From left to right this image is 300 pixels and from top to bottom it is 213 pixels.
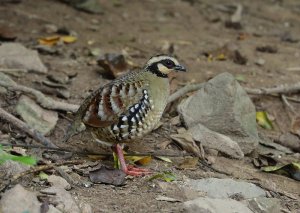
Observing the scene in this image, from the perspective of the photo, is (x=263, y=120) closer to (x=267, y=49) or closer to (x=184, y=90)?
(x=184, y=90)

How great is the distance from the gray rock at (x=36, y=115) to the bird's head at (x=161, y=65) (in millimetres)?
1207

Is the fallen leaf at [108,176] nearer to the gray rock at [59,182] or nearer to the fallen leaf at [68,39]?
the gray rock at [59,182]

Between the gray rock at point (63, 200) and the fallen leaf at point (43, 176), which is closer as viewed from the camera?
the gray rock at point (63, 200)

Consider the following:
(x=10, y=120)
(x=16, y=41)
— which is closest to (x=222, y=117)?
(x=10, y=120)

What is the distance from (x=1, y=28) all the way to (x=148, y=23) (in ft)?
9.00

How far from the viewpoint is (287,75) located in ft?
28.0

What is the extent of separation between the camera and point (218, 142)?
20.8ft

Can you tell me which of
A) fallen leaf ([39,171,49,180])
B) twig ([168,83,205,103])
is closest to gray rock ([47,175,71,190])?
fallen leaf ([39,171,49,180])

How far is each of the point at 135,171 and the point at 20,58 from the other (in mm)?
2686

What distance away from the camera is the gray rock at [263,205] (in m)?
5.03

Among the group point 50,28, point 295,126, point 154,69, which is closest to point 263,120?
point 295,126

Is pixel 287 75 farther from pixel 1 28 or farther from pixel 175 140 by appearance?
pixel 1 28

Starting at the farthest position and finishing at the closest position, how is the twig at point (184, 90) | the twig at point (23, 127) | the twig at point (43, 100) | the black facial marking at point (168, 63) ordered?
the twig at point (184, 90), the twig at point (43, 100), the black facial marking at point (168, 63), the twig at point (23, 127)

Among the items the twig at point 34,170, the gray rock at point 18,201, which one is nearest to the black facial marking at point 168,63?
the twig at point 34,170
